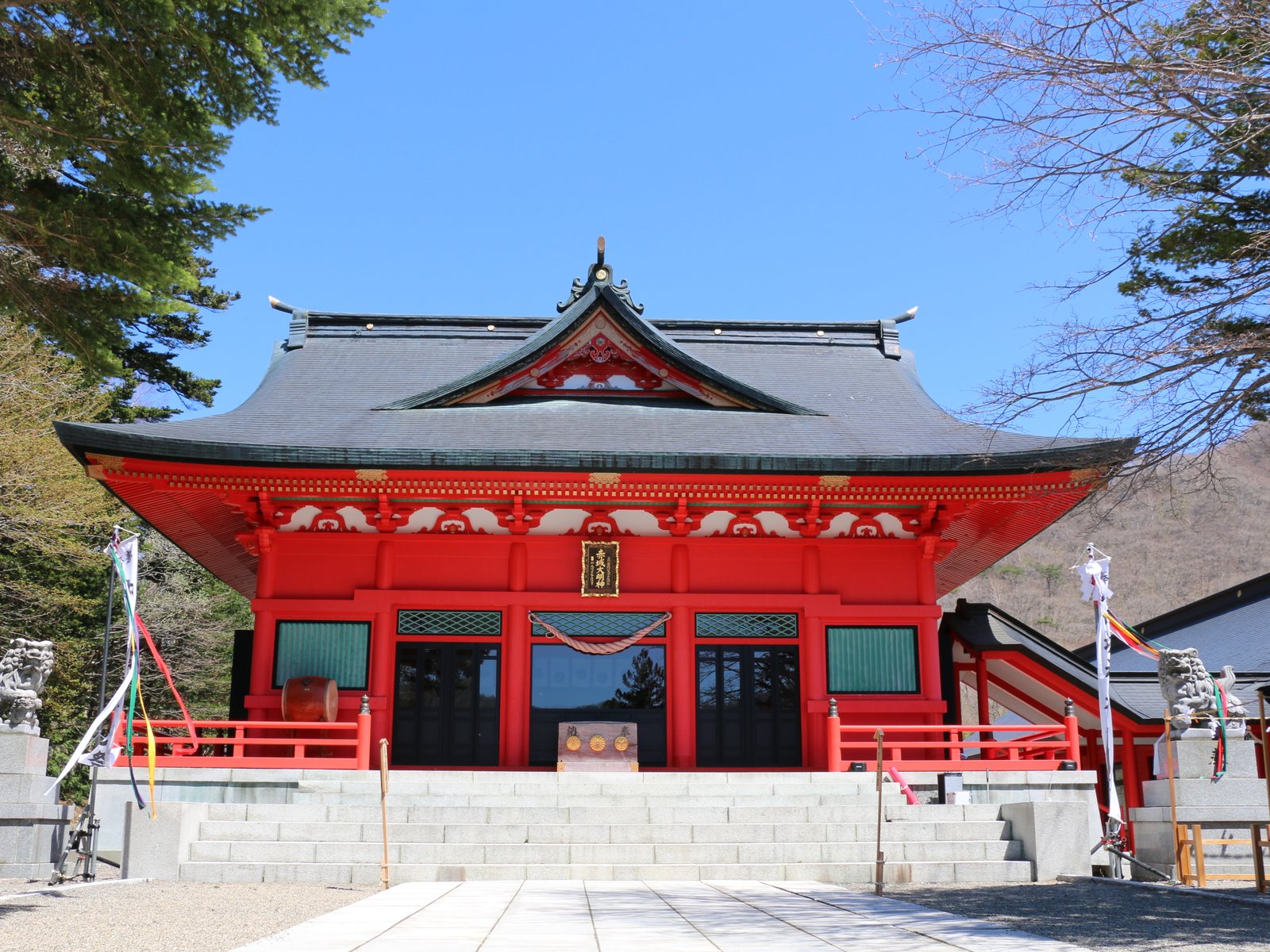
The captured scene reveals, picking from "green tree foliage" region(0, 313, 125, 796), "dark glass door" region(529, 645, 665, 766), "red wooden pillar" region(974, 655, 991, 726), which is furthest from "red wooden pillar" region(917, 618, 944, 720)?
"green tree foliage" region(0, 313, 125, 796)

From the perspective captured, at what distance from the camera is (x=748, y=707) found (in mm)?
15734

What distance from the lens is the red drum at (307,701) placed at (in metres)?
14.4

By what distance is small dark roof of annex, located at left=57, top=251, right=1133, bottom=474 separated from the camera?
14156 millimetres

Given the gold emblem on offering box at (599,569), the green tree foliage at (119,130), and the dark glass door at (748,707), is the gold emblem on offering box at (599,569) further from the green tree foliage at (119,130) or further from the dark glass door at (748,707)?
the green tree foliage at (119,130)

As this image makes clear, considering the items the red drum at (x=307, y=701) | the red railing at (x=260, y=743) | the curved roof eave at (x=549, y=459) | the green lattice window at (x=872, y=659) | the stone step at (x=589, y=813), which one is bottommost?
the stone step at (x=589, y=813)

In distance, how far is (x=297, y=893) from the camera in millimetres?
9594

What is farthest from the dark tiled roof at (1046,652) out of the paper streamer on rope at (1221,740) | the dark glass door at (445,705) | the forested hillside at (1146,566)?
the forested hillside at (1146,566)

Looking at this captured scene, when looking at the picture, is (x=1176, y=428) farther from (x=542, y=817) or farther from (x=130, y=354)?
(x=130, y=354)

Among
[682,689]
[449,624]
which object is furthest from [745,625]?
[449,624]

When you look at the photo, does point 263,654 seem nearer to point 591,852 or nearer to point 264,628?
point 264,628

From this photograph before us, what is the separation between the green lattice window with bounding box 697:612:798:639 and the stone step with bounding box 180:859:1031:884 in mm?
5119

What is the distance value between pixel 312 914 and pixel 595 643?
7.64 m

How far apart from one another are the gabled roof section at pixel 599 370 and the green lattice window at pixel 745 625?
3283 mm

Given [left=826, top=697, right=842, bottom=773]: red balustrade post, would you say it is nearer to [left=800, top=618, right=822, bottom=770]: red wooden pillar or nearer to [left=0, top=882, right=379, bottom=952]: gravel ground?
[left=800, top=618, right=822, bottom=770]: red wooden pillar
